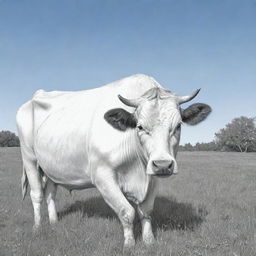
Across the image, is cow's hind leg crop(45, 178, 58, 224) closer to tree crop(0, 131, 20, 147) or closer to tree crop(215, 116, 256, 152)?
tree crop(215, 116, 256, 152)

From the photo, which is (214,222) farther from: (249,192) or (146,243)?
(249,192)

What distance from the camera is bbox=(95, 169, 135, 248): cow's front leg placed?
4.81m

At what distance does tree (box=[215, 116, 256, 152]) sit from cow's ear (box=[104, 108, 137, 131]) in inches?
3388

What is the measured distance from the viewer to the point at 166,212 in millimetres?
6910

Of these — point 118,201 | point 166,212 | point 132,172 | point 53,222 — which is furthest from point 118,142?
point 166,212

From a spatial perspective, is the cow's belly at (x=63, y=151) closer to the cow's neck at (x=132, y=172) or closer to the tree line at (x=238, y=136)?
the cow's neck at (x=132, y=172)

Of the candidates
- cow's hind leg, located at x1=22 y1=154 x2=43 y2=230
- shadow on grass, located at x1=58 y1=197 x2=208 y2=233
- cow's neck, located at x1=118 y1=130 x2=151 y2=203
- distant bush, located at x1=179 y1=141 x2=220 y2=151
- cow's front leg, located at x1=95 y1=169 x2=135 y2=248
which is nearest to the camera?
cow's front leg, located at x1=95 y1=169 x2=135 y2=248

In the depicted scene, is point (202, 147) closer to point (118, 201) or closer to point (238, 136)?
point (238, 136)

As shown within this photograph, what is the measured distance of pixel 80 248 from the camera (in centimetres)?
453

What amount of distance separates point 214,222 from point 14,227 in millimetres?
3618

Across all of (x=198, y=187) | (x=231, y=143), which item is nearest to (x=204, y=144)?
(x=231, y=143)

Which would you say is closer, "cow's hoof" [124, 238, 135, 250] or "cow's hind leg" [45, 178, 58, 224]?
"cow's hoof" [124, 238, 135, 250]

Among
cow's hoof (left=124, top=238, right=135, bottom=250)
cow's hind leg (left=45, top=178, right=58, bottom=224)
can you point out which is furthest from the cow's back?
cow's hoof (left=124, top=238, right=135, bottom=250)

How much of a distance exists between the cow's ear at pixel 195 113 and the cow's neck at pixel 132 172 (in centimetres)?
83
